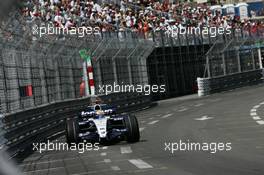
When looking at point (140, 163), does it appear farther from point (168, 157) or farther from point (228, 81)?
point (228, 81)

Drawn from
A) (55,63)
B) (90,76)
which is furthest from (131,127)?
(90,76)

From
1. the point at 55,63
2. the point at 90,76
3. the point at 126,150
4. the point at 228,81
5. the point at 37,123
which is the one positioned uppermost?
the point at 55,63

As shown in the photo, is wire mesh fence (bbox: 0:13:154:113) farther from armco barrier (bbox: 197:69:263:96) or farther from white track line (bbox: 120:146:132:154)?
armco barrier (bbox: 197:69:263:96)

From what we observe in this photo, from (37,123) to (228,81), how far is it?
25623mm

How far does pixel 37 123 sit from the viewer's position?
1692 cm

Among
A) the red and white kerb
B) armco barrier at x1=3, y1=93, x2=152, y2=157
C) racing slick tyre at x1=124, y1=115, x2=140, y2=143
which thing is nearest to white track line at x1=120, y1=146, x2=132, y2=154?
racing slick tyre at x1=124, y1=115, x2=140, y2=143

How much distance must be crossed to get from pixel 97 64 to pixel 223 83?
1541cm

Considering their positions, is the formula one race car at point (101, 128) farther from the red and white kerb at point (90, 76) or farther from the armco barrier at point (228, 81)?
the armco barrier at point (228, 81)

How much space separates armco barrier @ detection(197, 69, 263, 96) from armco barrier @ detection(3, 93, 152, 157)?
11495mm

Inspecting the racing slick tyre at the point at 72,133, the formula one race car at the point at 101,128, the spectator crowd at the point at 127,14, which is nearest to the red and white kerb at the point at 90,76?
the spectator crowd at the point at 127,14

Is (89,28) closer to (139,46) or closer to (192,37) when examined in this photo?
(139,46)

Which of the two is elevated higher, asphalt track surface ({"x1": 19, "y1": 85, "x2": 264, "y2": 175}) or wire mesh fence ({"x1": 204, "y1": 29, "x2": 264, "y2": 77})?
wire mesh fence ({"x1": 204, "y1": 29, "x2": 264, "y2": 77})

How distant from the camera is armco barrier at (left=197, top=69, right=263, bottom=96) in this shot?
3807 cm

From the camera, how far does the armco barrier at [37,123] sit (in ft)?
44.6
